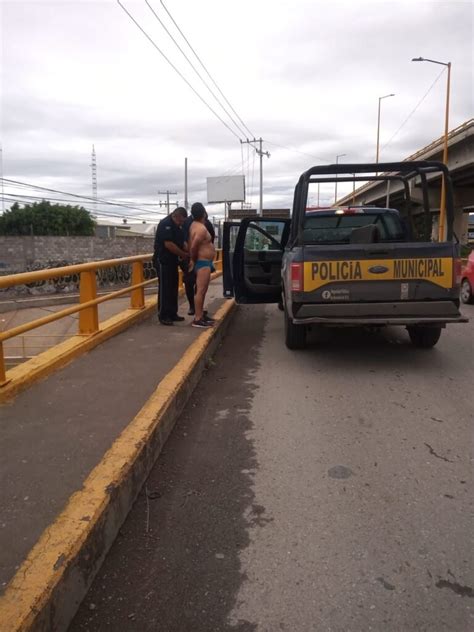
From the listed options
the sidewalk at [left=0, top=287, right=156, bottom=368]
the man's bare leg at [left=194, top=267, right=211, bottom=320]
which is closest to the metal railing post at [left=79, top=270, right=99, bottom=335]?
the man's bare leg at [left=194, top=267, right=211, bottom=320]

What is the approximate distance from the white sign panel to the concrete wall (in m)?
24.7

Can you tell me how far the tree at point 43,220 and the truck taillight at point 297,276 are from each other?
70528 mm

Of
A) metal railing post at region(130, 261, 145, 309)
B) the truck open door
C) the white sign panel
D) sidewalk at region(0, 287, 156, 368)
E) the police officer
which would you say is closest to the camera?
the police officer

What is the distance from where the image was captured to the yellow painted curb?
4316 mm

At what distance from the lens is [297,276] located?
5.88 metres

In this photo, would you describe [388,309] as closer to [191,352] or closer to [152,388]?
[191,352]

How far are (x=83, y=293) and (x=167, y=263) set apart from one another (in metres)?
1.54

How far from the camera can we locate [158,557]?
2.66 metres

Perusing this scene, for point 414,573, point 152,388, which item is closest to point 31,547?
point 414,573

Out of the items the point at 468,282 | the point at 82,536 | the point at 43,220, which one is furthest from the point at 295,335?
the point at 43,220

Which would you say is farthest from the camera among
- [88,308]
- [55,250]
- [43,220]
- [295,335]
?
[43,220]

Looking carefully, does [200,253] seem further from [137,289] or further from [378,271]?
[378,271]

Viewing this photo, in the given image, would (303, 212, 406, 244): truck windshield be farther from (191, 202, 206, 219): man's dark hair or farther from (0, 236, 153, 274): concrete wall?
(0, 236, 153, 274): concrete wall

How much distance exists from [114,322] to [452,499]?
4.98 meters
